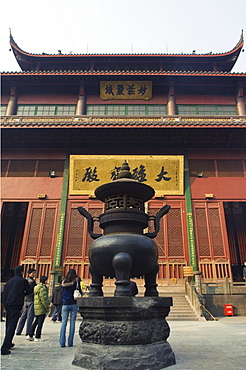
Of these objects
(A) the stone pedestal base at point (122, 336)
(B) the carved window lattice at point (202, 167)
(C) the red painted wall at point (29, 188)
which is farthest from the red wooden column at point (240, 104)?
(A) the stone pedestal base at point (122, 336)

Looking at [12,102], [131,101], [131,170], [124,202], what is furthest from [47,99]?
[124,202]

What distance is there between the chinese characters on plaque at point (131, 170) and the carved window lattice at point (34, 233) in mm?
1873

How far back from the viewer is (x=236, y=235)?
53.8 ft

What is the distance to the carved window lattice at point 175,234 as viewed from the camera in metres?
11.7

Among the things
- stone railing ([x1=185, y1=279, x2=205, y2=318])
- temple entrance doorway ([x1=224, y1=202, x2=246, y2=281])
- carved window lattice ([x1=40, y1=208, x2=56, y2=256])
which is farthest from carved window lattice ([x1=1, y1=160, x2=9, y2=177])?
temple entrance doorway ([x1=224, y1=202, x2=246, y2=281])

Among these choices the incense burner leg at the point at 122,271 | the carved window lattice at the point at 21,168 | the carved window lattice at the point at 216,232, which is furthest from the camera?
the carved window lattice at the point at 21,168

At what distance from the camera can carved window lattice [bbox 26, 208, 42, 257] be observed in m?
11.7

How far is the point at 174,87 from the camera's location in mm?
15719

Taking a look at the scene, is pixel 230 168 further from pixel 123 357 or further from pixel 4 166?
pixel 123 357

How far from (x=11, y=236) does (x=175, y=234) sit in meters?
10.3

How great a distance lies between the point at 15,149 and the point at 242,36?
1568 cm

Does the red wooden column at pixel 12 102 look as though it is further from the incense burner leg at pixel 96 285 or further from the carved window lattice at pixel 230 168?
the incense burner leg at pixel 96 285

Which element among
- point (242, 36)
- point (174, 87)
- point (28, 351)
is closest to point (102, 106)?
point (174, 87)

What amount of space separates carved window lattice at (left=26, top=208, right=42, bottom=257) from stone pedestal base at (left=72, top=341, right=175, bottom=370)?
9.30 m
